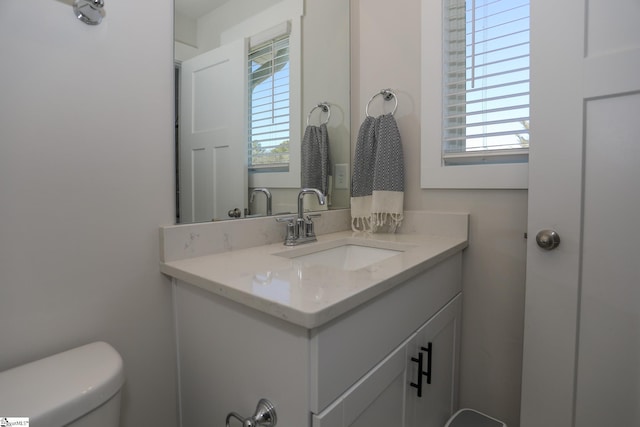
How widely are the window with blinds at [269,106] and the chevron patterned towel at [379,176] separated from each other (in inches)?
12.9

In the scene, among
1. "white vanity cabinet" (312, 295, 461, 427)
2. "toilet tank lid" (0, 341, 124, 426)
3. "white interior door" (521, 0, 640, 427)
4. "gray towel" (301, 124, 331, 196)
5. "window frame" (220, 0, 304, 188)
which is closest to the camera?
Result: "toilet tank lid" (0, 341, 124, 426)

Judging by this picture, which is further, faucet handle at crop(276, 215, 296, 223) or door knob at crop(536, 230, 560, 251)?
faucet handle at crop(276, 215, 296, 223)

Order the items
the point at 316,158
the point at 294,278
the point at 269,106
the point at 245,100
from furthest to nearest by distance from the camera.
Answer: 1. the point at 316,158
2. the point at 269,106
3. the point at 245,100
4. the point at 294,278

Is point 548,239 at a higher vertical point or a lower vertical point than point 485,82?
lower

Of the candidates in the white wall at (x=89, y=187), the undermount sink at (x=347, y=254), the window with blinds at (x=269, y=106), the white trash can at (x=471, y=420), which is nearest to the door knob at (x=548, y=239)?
the undermount sink at (x=347, y=254)

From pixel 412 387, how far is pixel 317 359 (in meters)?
0.47

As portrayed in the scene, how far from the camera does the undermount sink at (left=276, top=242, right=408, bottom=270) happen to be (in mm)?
1161

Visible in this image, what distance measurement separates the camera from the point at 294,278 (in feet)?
2.47

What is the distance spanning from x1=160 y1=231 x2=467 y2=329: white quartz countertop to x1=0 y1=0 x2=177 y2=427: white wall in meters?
0.15

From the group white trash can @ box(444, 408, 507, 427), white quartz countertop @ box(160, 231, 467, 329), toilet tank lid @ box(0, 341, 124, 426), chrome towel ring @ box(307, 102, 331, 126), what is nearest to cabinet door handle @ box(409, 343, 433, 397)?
white quartz countertop @ box(160, 231, 467, 329)

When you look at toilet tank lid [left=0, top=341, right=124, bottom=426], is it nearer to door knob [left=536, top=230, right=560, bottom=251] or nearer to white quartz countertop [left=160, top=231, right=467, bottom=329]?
white quartz countertop [left=160, top=231, right=467, bottom=329]

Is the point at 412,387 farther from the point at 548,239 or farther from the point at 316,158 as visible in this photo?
the point at 316,158

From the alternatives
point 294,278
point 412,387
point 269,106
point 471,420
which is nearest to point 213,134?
point 269,106

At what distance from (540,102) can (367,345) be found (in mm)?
864
